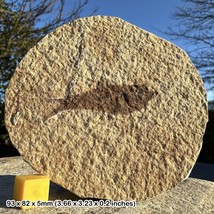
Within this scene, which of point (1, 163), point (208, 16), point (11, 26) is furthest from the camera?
point (208, 16)

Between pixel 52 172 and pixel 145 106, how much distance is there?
84 cm

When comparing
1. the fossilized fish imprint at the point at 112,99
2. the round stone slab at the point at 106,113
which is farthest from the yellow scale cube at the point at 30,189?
the fossilized fish imprint at the point at 112,99

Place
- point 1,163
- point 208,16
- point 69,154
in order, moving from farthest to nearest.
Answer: point 208,16 → point 1,163 → point 69,154

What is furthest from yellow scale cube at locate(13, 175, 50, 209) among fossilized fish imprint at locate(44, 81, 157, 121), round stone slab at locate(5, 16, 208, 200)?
fossilized fish imprint at locate(44, 81, 157, 121)

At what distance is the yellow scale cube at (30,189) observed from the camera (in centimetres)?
221

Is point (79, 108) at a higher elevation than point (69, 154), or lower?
higher

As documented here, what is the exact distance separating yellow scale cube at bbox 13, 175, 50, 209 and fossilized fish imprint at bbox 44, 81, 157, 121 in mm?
505

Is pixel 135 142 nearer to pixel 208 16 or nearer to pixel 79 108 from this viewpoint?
pixel 79 108

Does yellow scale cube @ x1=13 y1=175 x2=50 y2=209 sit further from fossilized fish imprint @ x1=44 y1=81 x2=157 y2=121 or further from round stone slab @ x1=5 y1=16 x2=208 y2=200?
fossilized fish imprint @ x1=44 y1=81 x2=157 y2=121

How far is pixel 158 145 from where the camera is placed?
2.30m

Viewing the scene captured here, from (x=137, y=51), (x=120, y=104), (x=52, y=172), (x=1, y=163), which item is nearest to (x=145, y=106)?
(x=120, y=104)

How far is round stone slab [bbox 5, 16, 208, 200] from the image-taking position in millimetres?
2242

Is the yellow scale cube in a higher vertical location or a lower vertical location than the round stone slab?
lower

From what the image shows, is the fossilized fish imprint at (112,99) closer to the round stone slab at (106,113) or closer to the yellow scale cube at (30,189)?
the round stone slab at (106,113)
